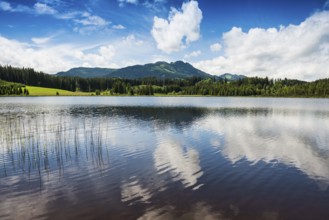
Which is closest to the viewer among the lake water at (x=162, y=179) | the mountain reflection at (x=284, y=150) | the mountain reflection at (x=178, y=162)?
the lake water at (x=162, y=179)

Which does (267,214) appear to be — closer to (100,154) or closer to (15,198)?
(15,198)

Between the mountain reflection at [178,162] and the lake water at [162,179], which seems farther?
the mountain reflection at [178,162]

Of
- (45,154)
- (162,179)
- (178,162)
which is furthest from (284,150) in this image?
(45,154)

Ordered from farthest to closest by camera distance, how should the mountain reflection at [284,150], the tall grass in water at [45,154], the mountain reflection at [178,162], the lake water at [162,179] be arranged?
the mountain reflection at [284,150]
the tall grass in water at [45,154]
the mountain reflection at [178,162]
the lake water at [162,179]

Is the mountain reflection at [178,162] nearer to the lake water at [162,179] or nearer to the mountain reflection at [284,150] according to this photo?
the lake water at [162,179]

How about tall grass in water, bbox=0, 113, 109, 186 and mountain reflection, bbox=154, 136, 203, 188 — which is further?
tall grass in water, bbox=0, 113, 109, 186

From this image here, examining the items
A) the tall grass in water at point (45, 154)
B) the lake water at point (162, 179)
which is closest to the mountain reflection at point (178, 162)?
the lake water at point (162, 179)

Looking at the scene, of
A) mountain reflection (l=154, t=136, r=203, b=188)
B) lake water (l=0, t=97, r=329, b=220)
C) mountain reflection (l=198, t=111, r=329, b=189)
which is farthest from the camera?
mountain reflection (l=198, t=111, r=329, b=189)

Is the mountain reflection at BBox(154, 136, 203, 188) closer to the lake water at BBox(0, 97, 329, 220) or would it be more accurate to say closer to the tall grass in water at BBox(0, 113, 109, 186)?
the lake water at BBox(0, 97, 329, 220)

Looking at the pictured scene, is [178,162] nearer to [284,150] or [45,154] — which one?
[45,154]

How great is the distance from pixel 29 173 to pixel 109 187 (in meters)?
7.77

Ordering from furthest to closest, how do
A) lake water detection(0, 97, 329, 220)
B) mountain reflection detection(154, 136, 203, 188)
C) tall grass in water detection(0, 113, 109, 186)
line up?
tall grass in water detection(0, 113, 109, 186) → mountain reflection detection(154, 136, 203, 188) → lake water detection(0, 97, 329, 220)

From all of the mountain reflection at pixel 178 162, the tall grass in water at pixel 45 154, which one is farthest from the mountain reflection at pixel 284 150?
the tall grass in water at pixel 45 154

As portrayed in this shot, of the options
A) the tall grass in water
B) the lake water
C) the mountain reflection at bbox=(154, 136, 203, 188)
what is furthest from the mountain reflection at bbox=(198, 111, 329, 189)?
the tall grass in water
